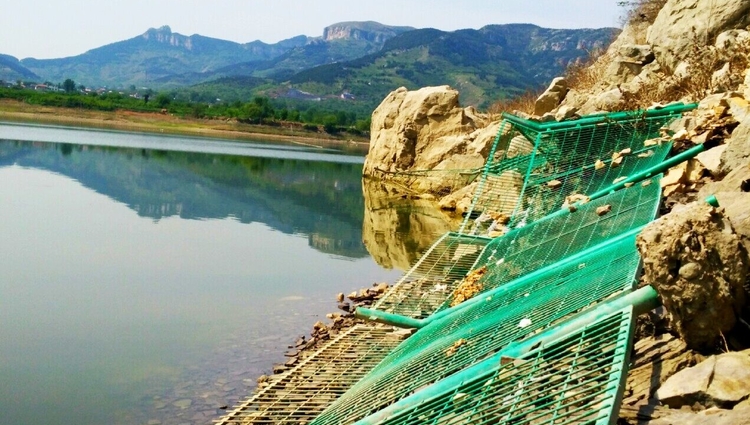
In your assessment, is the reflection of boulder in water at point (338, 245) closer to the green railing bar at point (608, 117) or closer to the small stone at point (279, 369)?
the green railing bar at point (608, 117)

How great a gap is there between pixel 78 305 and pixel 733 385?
8052 millimetres

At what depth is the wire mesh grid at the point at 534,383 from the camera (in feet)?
10.00

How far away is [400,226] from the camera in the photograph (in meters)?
18.2

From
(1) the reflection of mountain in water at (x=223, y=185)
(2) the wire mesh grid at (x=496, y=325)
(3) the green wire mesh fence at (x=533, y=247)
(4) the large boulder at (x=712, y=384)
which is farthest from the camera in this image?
(1) the reflection of mountain in water at (x=223, y=185)

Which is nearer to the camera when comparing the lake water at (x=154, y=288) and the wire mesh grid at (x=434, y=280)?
the lake water at (x=154, y=288)

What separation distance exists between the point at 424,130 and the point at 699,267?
80.3 ft

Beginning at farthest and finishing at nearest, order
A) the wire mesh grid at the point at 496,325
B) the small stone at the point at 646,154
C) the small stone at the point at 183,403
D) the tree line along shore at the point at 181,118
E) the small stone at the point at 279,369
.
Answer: the tree line along shore at the point at 181,118 → the small stone at the point at 646,154 → the small stone at the point at 279,369 → the small stone at the point at 183,403 → the wire mesh grid at the point at 496,325

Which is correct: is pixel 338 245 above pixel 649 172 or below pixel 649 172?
below

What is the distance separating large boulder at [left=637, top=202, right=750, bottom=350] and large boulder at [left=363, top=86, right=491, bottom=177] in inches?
840

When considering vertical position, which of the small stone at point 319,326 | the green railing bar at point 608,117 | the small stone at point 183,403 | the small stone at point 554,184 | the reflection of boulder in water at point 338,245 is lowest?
the reflection of boulder in water at point 338,245

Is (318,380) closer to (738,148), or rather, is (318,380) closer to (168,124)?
(738,148)

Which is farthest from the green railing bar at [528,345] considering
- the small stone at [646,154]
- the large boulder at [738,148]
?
the small stone at [646,154]

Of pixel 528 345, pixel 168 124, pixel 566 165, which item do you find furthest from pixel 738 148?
pixel 168 124

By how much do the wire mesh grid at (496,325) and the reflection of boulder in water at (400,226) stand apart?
7794 mm
